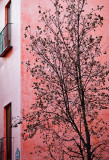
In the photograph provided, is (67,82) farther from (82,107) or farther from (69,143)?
(69,143)

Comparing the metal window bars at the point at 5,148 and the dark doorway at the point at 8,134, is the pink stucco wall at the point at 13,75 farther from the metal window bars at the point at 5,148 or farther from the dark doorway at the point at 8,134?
the metal window bars at the point at 5,148

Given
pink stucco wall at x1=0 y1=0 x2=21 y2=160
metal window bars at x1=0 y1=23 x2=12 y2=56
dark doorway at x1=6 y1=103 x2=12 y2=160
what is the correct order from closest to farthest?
pink stucco wall at x1=0 y1=0 x2=21 y2=160, dark doorway at x1=6 y1=103 x2=12 y2=160, metal window bars at x1=0 y1=23 x2=12 y2=56

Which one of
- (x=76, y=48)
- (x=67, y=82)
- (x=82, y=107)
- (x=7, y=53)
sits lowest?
(x=82, y=107)

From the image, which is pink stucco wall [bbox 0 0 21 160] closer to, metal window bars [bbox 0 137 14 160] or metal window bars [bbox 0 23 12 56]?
metal window bars [bbox 0 23 12 56]

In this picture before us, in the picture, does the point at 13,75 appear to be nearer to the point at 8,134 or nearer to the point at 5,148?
the point at 8,134

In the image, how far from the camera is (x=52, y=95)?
412 inches

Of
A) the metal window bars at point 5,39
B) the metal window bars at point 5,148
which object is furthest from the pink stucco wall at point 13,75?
the metal window bars at point 5,148

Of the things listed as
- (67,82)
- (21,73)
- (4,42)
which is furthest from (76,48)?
(4,42)

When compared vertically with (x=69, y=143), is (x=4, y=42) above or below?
above

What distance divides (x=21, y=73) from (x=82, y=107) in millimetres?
5466

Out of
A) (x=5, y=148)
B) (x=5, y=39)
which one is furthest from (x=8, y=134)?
(x=5, y=39)

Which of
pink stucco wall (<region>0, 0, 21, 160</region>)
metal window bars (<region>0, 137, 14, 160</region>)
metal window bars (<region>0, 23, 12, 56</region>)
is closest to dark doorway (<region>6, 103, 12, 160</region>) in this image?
metal window bars (<region>0, 137, 14, 160</region>)

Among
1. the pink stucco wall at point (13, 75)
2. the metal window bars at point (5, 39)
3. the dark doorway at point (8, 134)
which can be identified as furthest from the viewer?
the metal window bars at point (5, 39)

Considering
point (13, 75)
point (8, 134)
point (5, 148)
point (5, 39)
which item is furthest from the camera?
point (5, 39)
